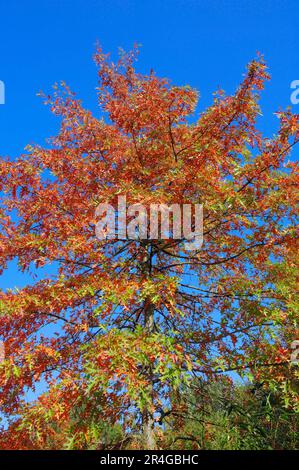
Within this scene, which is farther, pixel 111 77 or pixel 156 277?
pixel 111 77

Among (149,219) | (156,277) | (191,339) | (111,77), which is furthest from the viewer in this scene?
(111,77)

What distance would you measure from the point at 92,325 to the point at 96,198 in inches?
105

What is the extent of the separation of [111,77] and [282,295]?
687 centimetres

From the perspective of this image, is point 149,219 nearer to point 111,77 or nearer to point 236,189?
point 236,189

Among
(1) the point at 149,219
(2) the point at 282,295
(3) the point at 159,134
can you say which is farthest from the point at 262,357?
(3) the point at 159,134

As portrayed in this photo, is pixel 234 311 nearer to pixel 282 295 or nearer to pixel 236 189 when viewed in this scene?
pixel 282 295

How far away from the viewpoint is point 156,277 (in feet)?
26.3

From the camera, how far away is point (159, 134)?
966 cm

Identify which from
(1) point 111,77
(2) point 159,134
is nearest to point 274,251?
(2) point 159,134

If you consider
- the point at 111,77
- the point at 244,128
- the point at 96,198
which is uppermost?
the point at 111,77

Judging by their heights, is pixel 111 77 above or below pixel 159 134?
above
